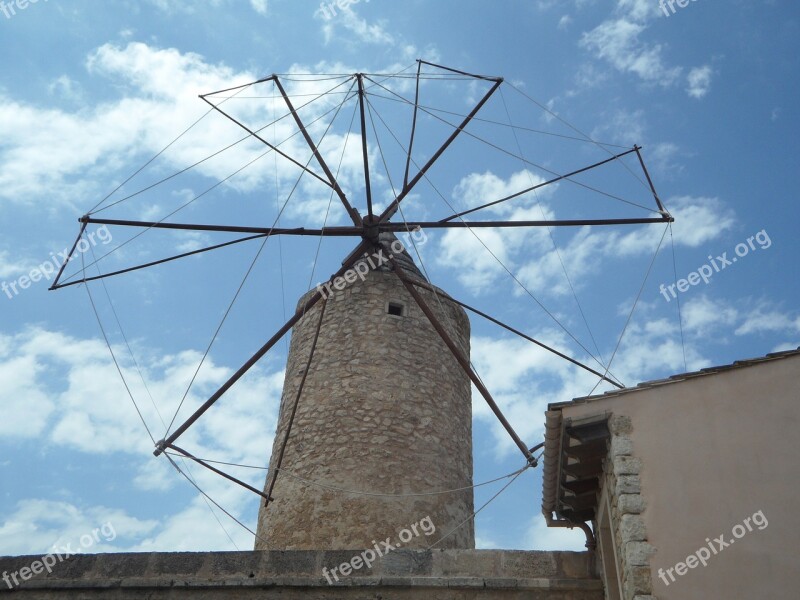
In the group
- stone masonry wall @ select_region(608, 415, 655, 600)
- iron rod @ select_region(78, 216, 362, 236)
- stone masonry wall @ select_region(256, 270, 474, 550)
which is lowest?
stone masonry wall @ select_region(608, 415, 655, 600)

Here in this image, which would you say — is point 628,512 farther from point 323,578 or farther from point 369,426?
point 369,426

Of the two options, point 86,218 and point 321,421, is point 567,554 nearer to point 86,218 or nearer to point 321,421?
point 321,421

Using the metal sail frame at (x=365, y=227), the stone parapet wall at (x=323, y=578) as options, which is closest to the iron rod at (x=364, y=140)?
the metal sail frame at (x=365, y=227)

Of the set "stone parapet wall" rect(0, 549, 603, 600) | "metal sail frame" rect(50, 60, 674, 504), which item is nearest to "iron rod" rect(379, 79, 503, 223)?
"metal sail frame" rect(50, 60, 674, 504)

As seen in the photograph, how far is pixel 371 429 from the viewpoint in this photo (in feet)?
26.8

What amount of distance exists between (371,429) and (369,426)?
0.04 m

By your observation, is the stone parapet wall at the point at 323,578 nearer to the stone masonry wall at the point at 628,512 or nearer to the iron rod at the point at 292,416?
the stone masonry wall at the point at 628,512

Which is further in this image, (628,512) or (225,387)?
(225,387)

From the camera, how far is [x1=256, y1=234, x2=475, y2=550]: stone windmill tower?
780 cm

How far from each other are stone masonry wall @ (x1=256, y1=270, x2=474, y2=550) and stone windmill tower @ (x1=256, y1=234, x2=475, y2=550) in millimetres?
12

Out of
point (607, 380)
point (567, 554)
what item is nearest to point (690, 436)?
point (567, 554)

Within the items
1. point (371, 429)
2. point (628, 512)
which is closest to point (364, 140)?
point (371, 429)

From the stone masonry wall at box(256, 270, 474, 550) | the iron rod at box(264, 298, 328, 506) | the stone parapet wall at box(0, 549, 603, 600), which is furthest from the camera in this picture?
the iron rod at box(264, 298, 328, 506)

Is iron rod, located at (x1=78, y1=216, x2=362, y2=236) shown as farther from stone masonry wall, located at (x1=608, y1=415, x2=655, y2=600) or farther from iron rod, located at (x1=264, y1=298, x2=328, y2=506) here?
stone masonry wall, located at (x1=608, y1=415, x2=655, y2=600)
